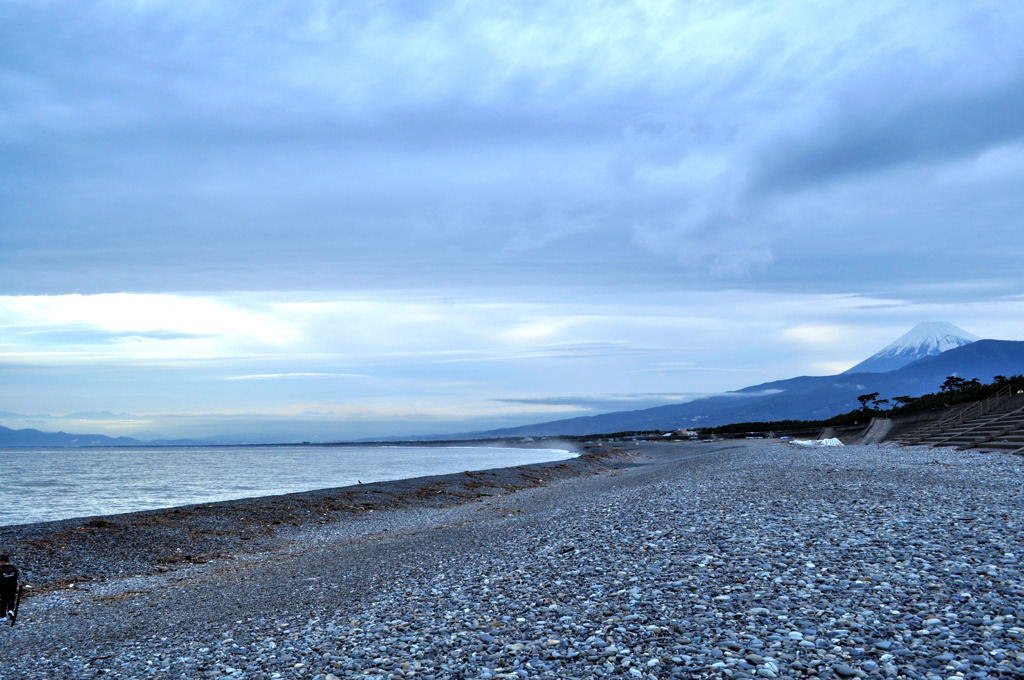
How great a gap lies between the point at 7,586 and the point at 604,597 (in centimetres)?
1368

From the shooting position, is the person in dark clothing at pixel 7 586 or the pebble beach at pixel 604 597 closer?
the pebble beach at pixel 604 597

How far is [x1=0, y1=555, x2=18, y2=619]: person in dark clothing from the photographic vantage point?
1485 centimetres

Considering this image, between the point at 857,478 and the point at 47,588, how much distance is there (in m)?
26.3

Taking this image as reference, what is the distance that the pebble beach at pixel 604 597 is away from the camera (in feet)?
26.6

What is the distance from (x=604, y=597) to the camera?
1065cm

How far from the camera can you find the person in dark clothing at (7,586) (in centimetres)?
A: 1485

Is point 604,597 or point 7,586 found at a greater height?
point 604,597

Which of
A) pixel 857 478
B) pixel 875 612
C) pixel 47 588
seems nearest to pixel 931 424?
pixel 857 478

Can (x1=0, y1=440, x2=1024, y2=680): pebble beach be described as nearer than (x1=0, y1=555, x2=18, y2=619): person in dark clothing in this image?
Yes

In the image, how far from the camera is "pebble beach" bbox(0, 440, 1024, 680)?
809cm

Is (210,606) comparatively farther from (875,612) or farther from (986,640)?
(986,640)

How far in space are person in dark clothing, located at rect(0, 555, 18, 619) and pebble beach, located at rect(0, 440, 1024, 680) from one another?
0.74m

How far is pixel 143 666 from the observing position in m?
10.4

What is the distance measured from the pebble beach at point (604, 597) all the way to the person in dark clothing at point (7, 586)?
0.74m
